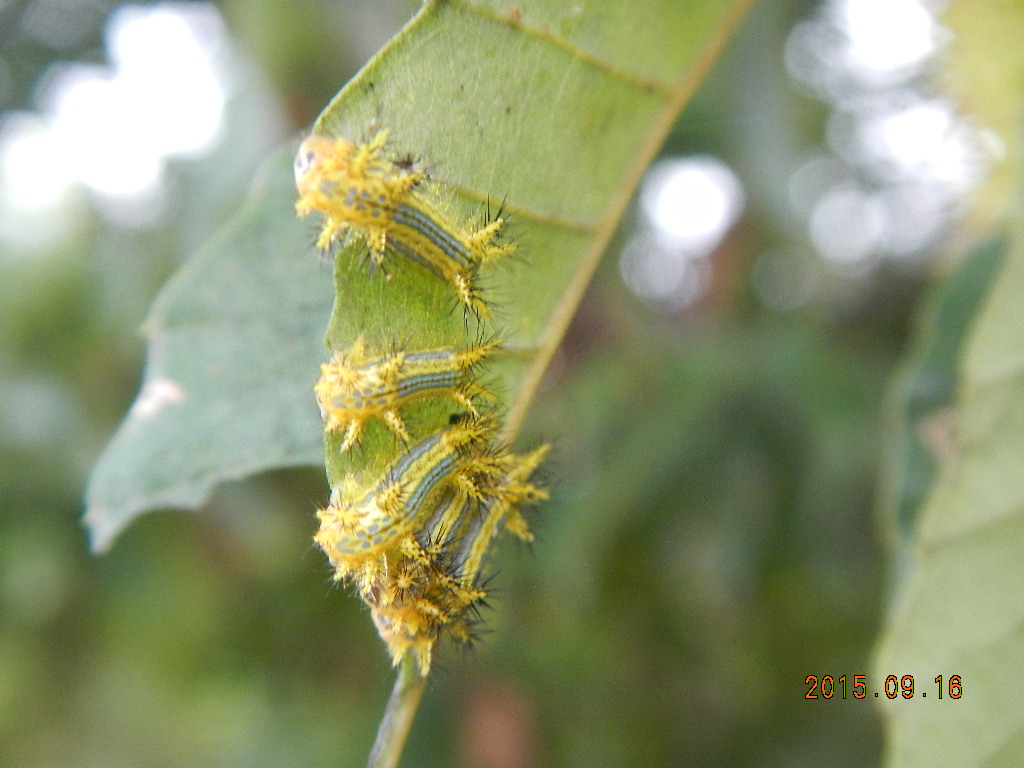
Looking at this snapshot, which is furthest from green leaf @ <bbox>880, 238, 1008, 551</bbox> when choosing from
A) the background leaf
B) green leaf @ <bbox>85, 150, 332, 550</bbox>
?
green leaf @ <bbox>85, 150, 332, 550</bbox>

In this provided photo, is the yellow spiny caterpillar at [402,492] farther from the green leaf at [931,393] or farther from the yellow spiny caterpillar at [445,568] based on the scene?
the green leaf at [931,393]

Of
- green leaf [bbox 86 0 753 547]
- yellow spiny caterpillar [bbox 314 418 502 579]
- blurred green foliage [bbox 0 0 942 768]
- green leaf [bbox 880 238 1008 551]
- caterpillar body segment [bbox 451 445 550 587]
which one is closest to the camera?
green leaf [bbox 86 0 753 547]

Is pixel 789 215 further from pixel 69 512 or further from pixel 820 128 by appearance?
pixel 69 512

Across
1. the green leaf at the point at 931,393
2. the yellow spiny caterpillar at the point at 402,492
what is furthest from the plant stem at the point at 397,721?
the green leaf at the point at 931,393

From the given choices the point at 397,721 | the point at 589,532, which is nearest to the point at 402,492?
the point at 397,721

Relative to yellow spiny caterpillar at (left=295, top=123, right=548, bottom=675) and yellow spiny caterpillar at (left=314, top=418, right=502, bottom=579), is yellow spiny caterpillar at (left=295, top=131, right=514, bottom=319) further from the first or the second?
yellow spiny caterpillar at (left=314, top=418, right=502, bottom=579)

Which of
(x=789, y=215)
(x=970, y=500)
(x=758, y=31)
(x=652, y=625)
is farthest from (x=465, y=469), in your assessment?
(x=652, y=625)
